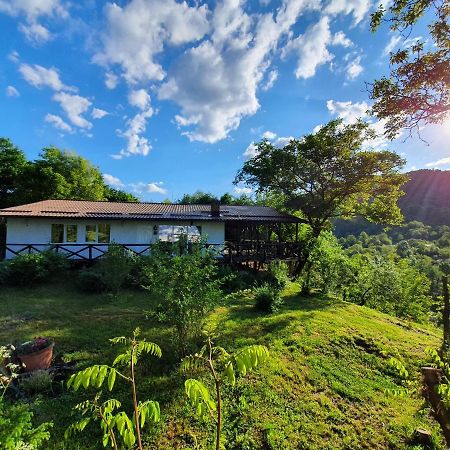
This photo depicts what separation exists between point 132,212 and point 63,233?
12.8ft

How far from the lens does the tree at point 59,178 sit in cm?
2633

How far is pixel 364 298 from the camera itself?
18250mm

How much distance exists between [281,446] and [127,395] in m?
2.71

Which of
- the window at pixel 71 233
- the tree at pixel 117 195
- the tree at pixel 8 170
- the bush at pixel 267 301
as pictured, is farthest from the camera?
the tree at pixel 117 195

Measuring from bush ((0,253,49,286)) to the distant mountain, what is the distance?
67367 millimetres

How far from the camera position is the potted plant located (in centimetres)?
522

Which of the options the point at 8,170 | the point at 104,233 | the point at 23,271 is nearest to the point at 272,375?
the point at 23,271

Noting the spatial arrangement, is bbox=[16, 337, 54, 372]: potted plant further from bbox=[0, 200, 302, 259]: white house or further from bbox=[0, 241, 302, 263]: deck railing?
bbox=[0, 200, 302, 259]: white house

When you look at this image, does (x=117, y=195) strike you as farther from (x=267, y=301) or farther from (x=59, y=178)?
(x=267, y=301)

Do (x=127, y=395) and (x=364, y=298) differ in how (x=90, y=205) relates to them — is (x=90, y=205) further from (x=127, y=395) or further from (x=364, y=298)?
(x=364, y=298)

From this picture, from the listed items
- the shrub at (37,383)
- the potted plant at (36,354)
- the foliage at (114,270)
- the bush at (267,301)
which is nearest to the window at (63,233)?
the foliage at (114,270)

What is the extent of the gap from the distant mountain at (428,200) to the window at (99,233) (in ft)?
208

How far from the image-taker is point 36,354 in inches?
209

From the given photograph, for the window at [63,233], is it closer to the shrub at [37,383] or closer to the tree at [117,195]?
the shrub at [37,383]
